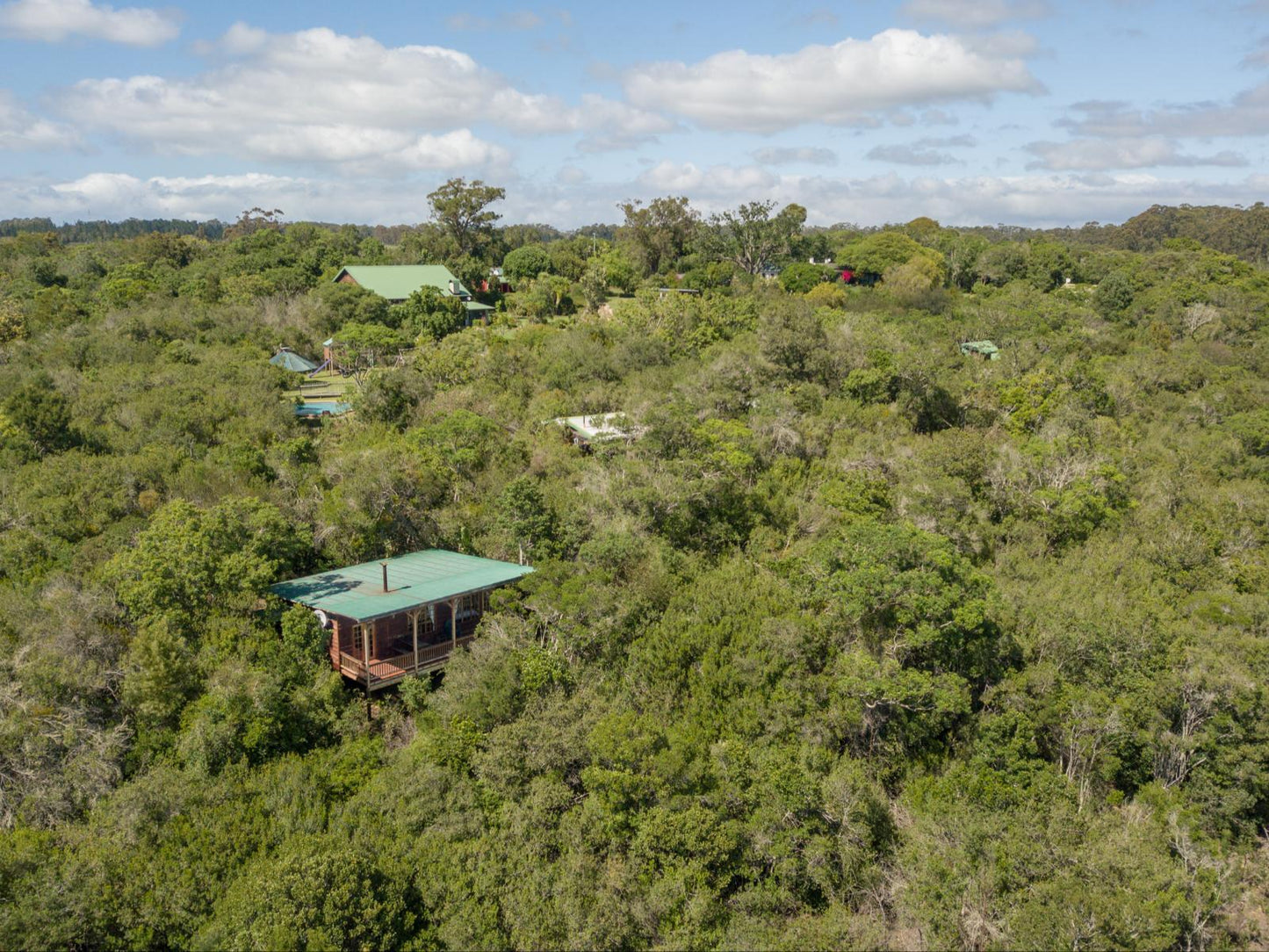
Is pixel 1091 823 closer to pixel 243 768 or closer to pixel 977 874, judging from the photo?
pixel 977 874

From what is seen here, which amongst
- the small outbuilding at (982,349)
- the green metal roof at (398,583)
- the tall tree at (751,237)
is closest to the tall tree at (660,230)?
the tall tree at (751,237)

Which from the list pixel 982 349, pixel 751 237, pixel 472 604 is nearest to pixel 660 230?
pixel 751 237

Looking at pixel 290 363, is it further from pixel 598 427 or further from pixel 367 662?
pixel 367 662

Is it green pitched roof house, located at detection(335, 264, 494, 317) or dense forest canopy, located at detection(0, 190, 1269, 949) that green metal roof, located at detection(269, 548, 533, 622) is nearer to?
dense forest canopy, located at detection(0, 190, 1269, 949)

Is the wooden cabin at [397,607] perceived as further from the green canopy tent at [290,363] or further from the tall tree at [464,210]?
the tall tree at [464,210]

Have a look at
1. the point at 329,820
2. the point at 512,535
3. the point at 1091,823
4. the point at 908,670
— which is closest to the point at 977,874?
the point at 1091,823

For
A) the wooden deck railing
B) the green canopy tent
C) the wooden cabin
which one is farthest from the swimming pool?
the wooden deck railing

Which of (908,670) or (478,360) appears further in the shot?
(478,360)
